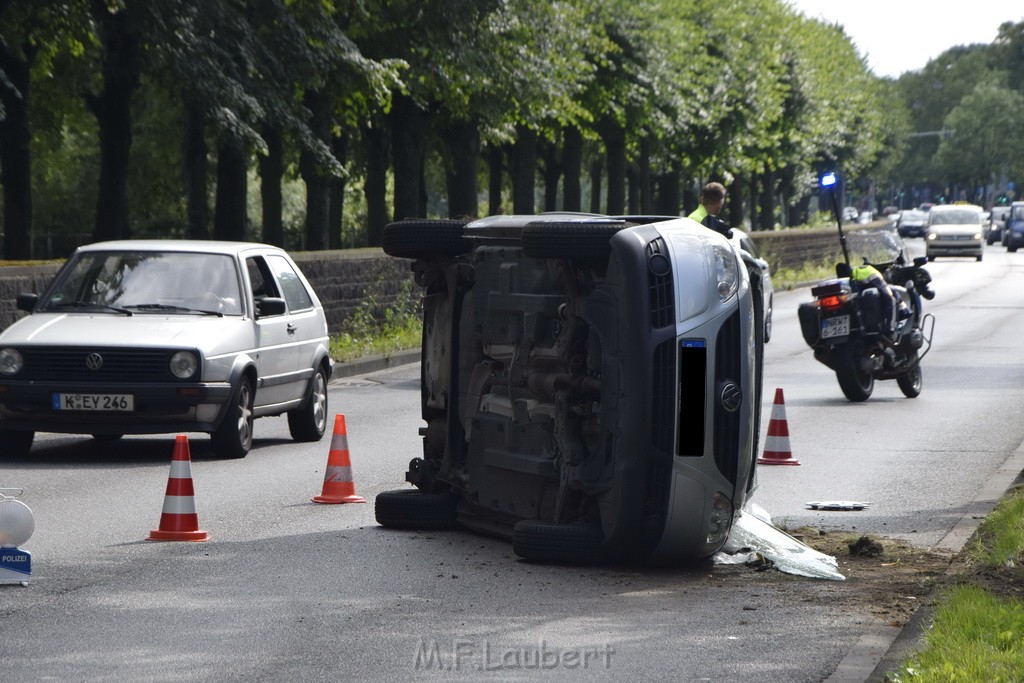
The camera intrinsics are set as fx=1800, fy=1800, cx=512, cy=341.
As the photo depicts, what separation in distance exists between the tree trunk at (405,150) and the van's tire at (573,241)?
28083mm

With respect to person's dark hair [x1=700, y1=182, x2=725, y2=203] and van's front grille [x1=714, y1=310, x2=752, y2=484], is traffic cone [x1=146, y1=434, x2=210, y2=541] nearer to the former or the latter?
van's front grille [x1=714, y1=310, x2=752, y2=484]

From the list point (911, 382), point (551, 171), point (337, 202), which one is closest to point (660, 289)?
point (911, 382)

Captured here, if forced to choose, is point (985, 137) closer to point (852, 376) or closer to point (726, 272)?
point (852, 376)

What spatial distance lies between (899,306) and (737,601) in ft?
34.5

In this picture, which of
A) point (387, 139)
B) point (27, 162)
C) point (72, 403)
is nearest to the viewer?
point (72, 403)

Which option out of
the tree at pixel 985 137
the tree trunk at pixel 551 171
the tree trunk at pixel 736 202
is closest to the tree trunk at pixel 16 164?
the tree trunk at pixel 551 171

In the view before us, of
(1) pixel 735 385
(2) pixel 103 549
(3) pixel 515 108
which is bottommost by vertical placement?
(2) pixel 103 549

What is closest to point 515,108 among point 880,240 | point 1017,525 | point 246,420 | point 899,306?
point 880,240

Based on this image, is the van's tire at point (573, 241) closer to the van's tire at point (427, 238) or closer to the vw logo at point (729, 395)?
the vw logo at point (729, 395)

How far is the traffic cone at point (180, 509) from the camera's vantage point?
9055 mm

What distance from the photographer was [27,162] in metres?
30.7

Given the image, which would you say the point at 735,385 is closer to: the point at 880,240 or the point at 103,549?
the point at 103,549

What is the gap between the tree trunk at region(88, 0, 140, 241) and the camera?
26.5 m

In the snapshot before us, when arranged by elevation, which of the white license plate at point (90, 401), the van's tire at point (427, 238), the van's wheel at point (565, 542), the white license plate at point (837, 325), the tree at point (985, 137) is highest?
the tree at point (985, 137)
